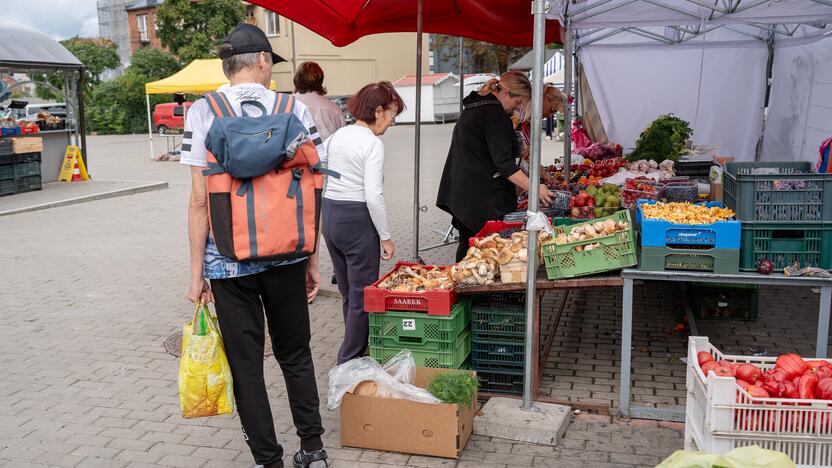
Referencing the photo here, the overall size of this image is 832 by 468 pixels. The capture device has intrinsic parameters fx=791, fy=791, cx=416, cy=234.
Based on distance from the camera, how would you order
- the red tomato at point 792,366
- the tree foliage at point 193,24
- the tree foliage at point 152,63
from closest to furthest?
the red tomato at point 792,366 < the tree foliage at point 193,24 < the tree foliage at point 152,63

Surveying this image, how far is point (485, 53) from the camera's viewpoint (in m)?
49.0

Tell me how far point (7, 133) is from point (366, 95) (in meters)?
12.9

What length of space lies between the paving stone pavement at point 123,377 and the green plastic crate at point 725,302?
1.94 meters

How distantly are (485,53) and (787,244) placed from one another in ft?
151

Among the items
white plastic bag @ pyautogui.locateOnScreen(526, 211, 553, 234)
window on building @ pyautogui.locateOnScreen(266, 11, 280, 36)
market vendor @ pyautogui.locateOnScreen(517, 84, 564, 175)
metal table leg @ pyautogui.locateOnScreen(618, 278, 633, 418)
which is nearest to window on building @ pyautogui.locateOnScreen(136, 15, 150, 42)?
window on building @ pyautogui.locateOnScreen(266, 11, 280, 36)

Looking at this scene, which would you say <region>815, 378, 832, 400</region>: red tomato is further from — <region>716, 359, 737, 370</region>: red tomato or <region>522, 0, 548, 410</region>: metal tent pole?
<region>522, 0, 548, 410</region>: metal tent pole

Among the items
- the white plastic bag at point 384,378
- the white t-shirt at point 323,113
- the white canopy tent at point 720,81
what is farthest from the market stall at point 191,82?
the white plastic bag at point 384,378

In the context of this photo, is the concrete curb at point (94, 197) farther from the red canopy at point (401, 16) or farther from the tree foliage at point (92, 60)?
the tree foliage at point (92, 60)

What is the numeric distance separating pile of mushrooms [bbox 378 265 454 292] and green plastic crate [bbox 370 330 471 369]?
1.10 feet

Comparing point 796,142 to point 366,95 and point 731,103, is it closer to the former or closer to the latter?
point 731,103

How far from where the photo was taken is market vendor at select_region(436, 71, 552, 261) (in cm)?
549

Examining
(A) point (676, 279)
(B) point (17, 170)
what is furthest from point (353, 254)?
(B) point (17, 170)

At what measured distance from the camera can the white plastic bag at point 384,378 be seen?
4156 mm

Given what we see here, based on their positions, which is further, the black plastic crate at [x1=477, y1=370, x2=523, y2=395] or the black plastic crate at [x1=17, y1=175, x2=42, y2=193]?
the black plastic crate at [x1=17, y1=175, x2=42, y2=193]
